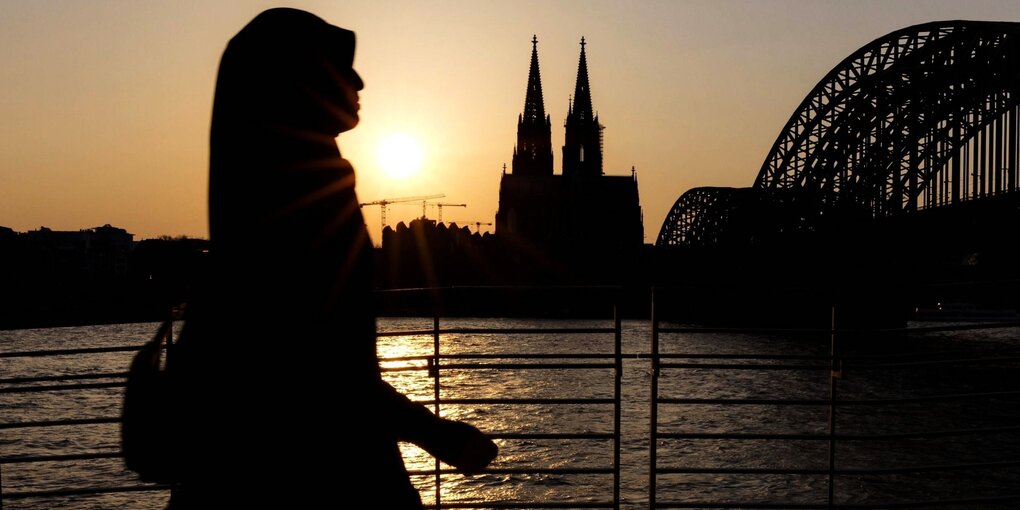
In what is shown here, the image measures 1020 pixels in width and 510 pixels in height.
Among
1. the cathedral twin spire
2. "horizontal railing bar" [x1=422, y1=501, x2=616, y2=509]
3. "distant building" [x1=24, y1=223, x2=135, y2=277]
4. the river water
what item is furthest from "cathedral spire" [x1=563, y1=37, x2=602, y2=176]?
"horizontal railing bar" [x1=422, y1=501, x2=616, y2=509]

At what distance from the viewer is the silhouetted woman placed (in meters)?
1.45

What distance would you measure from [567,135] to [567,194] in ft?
30.4

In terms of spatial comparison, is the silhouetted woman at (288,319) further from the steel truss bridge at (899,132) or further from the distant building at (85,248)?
the distant building at (85,248)

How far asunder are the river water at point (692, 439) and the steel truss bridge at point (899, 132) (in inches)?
267

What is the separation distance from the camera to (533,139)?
130 m

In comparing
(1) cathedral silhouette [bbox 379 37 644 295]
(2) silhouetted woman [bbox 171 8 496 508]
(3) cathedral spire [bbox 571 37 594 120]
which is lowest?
(2) silhouetted woman [bbox 171 8 496 508]

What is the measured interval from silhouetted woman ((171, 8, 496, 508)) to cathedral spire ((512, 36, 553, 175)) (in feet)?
417

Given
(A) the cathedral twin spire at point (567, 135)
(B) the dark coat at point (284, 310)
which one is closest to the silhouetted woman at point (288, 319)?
(B) the dark coat at point (284, 310)

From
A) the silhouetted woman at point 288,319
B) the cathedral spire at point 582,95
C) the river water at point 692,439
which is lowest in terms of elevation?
the river water at point 692,439

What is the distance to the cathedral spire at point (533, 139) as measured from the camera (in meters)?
129

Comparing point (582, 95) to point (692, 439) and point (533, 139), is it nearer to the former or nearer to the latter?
point (533, 139)

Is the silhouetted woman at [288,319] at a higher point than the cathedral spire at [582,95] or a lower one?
lower

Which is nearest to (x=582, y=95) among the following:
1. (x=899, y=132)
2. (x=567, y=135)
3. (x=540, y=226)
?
(x=567, y=135)

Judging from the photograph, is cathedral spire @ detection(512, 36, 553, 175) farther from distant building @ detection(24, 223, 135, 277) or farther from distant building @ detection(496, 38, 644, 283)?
distant building @ detection(24, 223, 135, 277)
